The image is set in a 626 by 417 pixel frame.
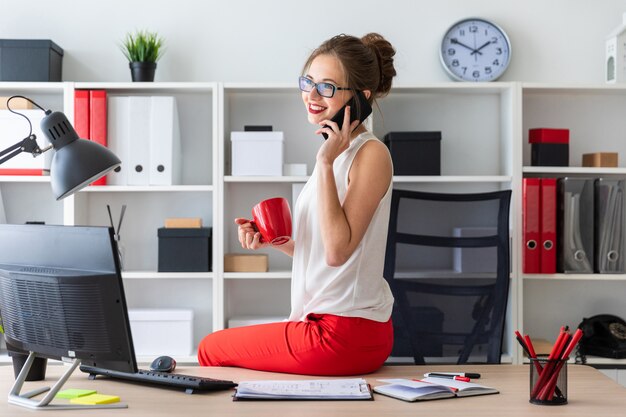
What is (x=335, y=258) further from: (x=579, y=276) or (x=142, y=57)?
(x=142, y=57)

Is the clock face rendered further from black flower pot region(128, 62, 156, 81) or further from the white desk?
the white desk

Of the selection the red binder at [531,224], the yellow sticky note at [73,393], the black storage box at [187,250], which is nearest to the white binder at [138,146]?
the black storage box at [187,250]

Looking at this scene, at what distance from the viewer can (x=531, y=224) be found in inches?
127

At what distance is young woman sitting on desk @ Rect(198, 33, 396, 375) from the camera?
180cm

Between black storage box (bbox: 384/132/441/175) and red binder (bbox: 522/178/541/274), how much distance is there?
0.38 meters

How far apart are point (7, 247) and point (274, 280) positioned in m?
2.09

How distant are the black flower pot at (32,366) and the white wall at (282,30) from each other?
2.13m

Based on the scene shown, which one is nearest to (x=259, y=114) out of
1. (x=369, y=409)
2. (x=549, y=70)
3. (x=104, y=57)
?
(x=104, y=57)

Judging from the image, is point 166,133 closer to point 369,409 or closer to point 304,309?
point 304,309

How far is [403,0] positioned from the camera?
3.57m

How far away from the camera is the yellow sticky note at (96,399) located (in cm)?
142

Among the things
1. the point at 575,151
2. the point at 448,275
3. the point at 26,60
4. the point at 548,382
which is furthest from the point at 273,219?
the point at 575,151

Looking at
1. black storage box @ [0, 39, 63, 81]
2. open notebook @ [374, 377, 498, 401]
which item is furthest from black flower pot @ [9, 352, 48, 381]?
black storage box @ [0, 39, 63, 81]

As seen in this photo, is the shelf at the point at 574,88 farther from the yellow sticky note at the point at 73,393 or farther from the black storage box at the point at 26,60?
the yellow sticky note at the point at 73,393
